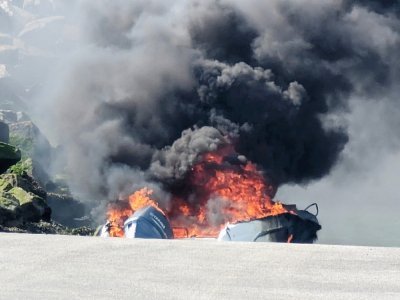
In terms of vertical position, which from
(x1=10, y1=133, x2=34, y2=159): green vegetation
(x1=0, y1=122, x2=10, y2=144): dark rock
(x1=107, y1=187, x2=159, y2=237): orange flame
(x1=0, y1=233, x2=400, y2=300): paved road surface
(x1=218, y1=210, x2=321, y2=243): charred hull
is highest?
(x1=10, y1=133, x2=34, y2=159): green vegetation

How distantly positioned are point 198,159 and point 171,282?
79.7ft

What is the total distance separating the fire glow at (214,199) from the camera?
31.2 m

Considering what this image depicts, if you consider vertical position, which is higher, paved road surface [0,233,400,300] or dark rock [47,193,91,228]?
dark rock [47,193,91,228]

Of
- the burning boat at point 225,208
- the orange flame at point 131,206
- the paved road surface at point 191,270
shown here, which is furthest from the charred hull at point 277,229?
the paved road surface at point 191,270

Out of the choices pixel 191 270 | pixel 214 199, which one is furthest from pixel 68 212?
pixel 191 270

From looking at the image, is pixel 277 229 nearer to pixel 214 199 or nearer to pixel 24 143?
pixel 214 199

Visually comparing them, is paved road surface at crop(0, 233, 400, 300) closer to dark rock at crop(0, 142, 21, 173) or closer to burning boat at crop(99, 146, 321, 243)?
burning boat at crop(99, 146, 321, 243)

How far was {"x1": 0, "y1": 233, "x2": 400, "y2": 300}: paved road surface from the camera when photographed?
336 inches

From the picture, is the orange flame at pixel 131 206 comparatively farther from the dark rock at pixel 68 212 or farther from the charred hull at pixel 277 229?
the dark rock at pixel 68 212

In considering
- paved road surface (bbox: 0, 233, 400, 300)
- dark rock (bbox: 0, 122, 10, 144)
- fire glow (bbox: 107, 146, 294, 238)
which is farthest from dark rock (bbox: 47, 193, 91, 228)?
paved road surface (bbox: 0, 233, 400, 300)

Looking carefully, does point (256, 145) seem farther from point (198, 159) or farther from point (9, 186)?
point (9, 186)

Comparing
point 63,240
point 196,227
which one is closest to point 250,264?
point 63,240

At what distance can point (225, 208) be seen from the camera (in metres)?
31.0

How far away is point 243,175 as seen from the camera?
33.7 meters
